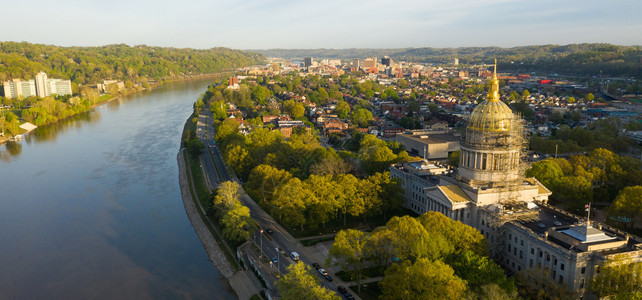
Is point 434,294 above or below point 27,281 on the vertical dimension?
above

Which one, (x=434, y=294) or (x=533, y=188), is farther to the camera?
(x=533, y=188)

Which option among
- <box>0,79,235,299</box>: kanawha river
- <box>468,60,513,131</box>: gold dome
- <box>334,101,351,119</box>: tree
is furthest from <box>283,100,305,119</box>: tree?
<box>468,60,513,131</box>: gold dome

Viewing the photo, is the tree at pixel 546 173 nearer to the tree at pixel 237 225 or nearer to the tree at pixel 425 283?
the tree at pixel 425 283

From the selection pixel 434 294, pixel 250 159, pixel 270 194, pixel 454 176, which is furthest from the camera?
pixel 250 159

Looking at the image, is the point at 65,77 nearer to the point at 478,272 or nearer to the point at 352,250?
the point at 352,250

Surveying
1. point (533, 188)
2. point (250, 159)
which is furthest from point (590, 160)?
point (250, 159)

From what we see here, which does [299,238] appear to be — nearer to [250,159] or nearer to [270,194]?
[270,194]

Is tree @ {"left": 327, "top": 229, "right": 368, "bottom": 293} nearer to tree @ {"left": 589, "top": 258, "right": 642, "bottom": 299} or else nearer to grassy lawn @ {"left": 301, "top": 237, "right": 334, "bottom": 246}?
grassy lawn @ {"left": 301, "top": 237, "right": 334, "bottom": 246}

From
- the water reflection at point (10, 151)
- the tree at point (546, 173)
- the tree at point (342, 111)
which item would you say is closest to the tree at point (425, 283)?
the tree at point (546, 173)
